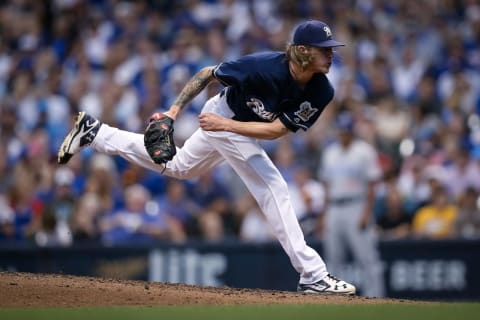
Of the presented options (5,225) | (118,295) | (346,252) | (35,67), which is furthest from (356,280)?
(35,67)

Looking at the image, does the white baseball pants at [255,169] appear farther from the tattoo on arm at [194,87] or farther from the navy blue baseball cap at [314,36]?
the navy blue baseball cap at [314,36]

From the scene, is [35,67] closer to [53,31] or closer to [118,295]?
[53,31]

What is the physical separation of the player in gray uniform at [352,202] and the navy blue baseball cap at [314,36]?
4.30 meters

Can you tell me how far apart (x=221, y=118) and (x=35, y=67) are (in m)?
8.43

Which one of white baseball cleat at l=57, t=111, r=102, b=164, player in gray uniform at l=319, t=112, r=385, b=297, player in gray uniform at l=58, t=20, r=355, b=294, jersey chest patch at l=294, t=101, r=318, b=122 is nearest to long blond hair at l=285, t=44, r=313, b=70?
player in gray uniform at l=58, t=20, r=355, b=294

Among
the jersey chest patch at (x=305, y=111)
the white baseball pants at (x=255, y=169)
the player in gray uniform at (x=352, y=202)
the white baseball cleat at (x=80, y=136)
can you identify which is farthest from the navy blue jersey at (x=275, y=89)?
the player in gray uniform at (x=352, y=202)

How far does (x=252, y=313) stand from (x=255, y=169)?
4.93 ft

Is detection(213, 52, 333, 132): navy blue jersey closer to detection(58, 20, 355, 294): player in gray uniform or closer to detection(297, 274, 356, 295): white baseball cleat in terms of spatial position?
detection(58, 20, 355, 294): player in gray uniform

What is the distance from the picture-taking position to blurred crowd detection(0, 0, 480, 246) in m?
12.7

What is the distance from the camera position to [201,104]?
14.1 m

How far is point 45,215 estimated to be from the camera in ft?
41.7

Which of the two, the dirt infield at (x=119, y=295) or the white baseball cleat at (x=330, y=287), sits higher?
the white baseball cleat at (x=330, y=287)

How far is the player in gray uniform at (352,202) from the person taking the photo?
11875 mm

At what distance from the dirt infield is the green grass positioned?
313 mm
